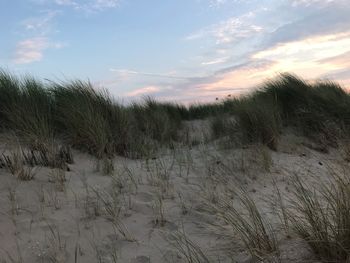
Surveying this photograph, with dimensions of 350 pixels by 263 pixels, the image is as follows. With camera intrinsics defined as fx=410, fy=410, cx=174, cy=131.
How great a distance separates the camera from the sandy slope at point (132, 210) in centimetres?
317

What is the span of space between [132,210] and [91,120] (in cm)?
250

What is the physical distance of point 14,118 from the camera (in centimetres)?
602

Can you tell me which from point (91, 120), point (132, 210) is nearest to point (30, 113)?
point (91, 120)

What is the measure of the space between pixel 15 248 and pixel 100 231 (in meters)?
0.69

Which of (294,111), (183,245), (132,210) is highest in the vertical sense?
(294,111)

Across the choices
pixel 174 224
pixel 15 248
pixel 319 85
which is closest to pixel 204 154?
pixel 174 224

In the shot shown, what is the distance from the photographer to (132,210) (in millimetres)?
4059

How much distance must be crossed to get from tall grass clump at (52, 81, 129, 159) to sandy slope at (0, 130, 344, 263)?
0.92ft

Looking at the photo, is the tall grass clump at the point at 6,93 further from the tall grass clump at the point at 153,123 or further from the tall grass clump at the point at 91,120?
the tall grass clump at the point at 153,123

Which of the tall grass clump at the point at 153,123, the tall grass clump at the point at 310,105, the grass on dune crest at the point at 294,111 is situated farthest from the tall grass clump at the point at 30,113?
the tall grass clump at the point at 310,105

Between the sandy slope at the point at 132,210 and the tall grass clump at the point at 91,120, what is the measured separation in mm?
280

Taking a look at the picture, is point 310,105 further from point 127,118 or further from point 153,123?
point 127,118

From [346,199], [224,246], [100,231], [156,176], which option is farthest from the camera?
[156,176]

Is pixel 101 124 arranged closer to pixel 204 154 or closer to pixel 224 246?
pixel 204 154
